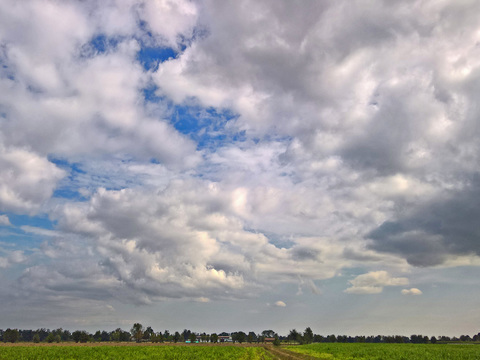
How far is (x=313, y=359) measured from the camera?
6612 cm

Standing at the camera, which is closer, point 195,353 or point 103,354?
point 103,354

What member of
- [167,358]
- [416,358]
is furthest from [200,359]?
[416,358]

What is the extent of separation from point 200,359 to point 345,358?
90.2 ft

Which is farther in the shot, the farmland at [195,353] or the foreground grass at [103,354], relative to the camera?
the farmland at [195,353]

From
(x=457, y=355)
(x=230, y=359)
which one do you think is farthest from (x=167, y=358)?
(x=457, y=355)

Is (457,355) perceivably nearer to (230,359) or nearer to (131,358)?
(230,359)

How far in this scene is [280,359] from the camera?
70875mm

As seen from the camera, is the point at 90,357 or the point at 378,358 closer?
the point at 90,357

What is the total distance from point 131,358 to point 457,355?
2029 inches

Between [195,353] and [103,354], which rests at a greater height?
[103,354]

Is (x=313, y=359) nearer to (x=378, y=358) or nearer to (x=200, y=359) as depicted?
(x=378, y=358)

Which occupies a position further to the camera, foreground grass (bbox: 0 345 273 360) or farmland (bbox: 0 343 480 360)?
farmland (bbox: 0 343 480 360)

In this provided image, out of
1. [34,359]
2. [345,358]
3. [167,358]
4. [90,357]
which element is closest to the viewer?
[34,359]

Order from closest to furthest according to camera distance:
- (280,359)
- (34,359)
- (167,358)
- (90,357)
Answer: (34,359) < (90,357) < (167,358) < (280,359)
